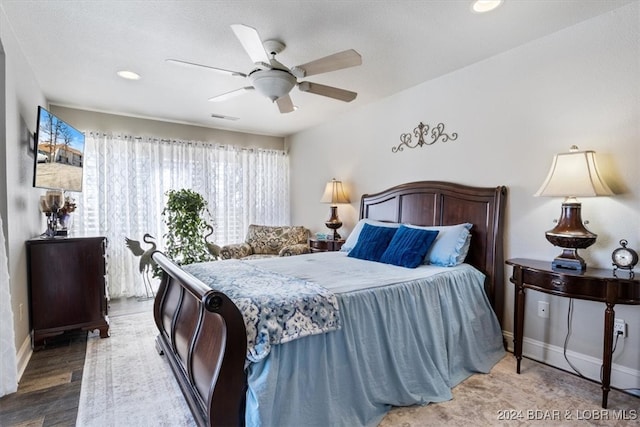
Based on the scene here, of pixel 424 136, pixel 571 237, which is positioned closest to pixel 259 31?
pixel 424 136

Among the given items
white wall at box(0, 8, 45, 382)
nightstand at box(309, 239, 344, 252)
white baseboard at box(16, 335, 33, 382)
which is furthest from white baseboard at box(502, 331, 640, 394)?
white wall at box(0, 8, 45, 382)

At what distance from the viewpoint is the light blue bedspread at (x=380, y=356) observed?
1604 millimetres

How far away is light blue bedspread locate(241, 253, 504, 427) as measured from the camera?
1.60 m

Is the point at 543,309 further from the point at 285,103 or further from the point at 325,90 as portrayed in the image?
the point at 285,103

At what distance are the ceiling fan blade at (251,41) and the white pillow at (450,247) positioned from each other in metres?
2.04

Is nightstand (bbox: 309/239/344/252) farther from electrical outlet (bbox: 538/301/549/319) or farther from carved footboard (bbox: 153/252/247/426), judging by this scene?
carved footboard (bbox: 153/252/247/426)

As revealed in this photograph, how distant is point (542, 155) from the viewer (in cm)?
264

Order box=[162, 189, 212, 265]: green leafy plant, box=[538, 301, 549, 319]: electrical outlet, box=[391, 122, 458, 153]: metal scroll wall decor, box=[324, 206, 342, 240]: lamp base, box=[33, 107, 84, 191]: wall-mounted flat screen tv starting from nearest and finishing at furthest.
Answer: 1. box=[538, 301, 549, 319]: electrical outlet
2. box=[33, 107, 84, 191]: wall-mounted flat screen tv
3. box=[391, 122, 458, 153]: metal scroll wall decor
4. box=[162, 189, 212, 265]: green leafy plant
5. box=[324, 206, 342, 240]: lamp base

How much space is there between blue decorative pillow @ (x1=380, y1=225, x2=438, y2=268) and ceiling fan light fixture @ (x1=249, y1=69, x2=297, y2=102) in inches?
63.7

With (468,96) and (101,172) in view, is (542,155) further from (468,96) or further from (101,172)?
(101,172)

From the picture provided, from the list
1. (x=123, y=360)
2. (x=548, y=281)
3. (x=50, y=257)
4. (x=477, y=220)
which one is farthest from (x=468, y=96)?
(x=50, y=257)

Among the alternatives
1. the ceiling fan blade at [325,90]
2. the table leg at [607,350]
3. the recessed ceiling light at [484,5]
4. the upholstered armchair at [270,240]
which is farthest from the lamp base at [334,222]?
the table leg at [607,350]

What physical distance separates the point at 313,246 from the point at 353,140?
5.13 ft

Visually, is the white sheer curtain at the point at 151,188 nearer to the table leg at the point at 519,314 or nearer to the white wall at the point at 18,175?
the white wall at the point at 18,175
